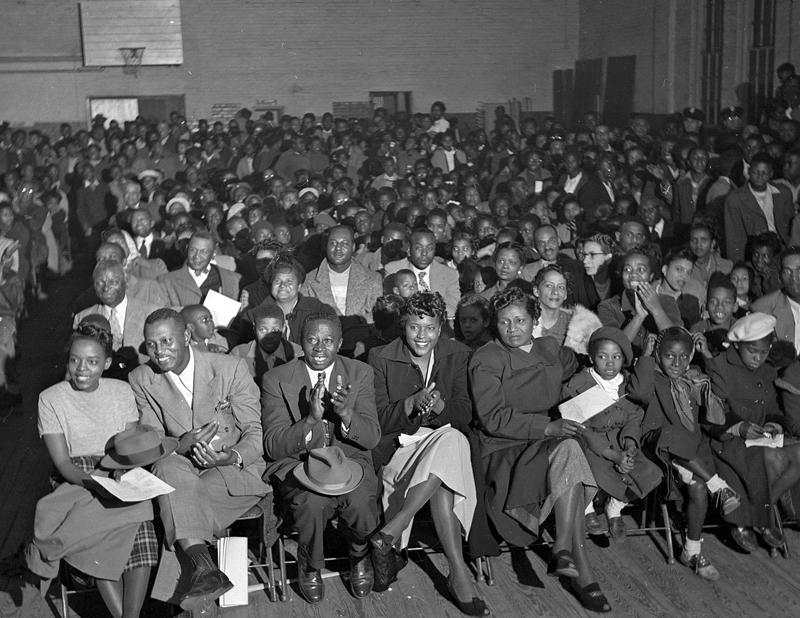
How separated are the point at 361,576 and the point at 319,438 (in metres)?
0.72

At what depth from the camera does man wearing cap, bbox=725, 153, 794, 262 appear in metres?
8.92

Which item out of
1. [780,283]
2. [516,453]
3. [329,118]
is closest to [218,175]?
[329,118]

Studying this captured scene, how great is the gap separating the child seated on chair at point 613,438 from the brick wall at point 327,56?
695 inches

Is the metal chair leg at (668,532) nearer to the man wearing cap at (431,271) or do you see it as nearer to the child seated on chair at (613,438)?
the child seated on chair at (613,438)

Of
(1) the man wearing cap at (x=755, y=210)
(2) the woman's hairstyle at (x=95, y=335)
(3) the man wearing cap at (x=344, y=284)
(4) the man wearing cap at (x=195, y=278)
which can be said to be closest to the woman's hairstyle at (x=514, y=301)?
(3) the man wearing cap at (x=344, y=284)

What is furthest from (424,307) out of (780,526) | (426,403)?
(780,526)

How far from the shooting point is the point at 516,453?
5.17 meters

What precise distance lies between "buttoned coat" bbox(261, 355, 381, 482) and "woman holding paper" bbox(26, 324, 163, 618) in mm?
658

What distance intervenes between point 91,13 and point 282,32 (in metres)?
3.96

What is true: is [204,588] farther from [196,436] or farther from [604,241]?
[604,241]

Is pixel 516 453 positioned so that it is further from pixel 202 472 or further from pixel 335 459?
pixel 202 472

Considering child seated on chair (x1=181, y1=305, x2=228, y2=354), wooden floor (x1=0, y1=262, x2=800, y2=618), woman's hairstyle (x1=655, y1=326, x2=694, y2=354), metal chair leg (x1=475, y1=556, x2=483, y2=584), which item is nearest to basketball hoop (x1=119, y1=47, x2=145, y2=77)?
child seated on chair (x1=181, y1=305, x2=228, y2=354)

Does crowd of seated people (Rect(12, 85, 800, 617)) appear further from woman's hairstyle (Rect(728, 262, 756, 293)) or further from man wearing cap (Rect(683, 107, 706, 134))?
man wearing cap (Rect(683, 107, 706, 134))

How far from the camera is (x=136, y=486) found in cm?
464
